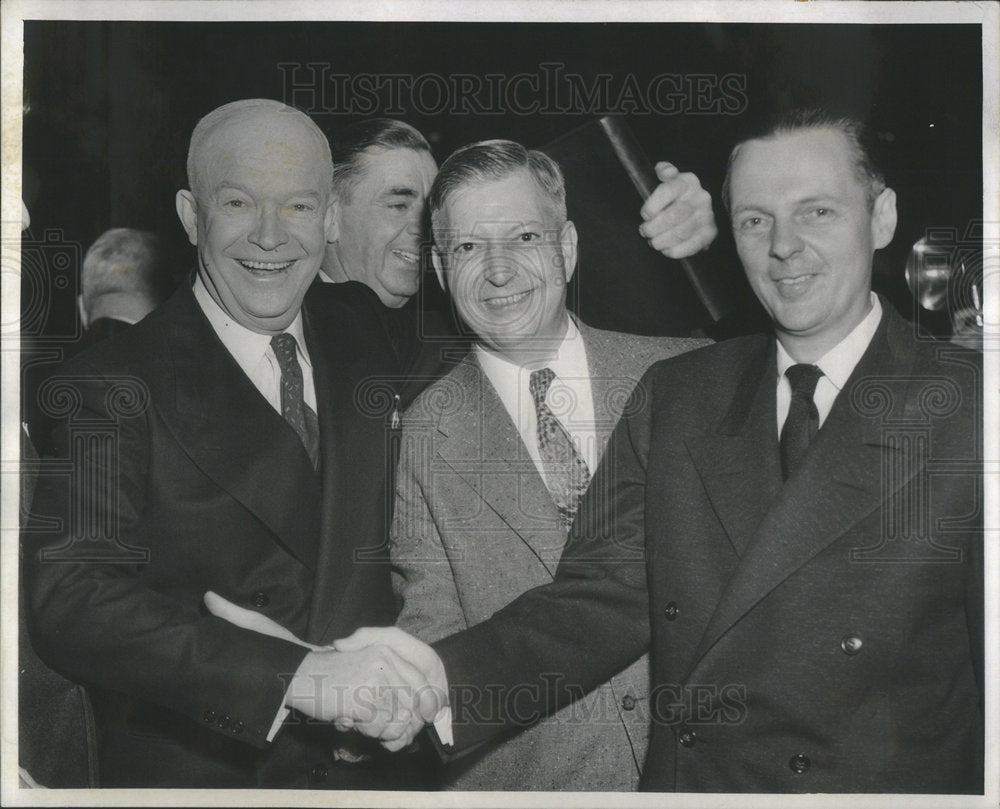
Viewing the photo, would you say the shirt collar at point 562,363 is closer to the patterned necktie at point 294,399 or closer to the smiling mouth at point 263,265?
the patterned necktie at point 294,399

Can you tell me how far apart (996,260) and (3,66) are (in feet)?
8.35

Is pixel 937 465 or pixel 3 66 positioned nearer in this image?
pixel 937 465

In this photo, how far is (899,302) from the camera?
2.58m

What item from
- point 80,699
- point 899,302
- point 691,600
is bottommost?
point 80,699

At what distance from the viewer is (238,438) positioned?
8.46 ft

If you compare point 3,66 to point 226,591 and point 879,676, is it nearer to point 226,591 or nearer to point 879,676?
point 226,591

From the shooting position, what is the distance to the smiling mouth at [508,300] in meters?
2.59

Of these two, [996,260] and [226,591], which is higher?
[996,260]

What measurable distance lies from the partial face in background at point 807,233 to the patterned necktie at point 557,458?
1.83ft

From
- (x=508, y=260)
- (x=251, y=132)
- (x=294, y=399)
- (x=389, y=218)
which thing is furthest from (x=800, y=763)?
(x=251, y=132)

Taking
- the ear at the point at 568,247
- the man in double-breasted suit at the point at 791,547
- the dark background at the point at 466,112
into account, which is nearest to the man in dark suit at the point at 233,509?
the dark background at the point at 466,112

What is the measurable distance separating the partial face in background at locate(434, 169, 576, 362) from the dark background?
0.11 m

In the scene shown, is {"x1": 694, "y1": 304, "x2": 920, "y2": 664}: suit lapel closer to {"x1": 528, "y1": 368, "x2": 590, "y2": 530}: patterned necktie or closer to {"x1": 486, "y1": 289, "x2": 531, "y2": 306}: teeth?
{"x1": 528, "y1": 368, "x2": 590, "y2": 530}: patterned necktie

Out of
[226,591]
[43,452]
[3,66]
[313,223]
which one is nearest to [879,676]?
[226,591]
